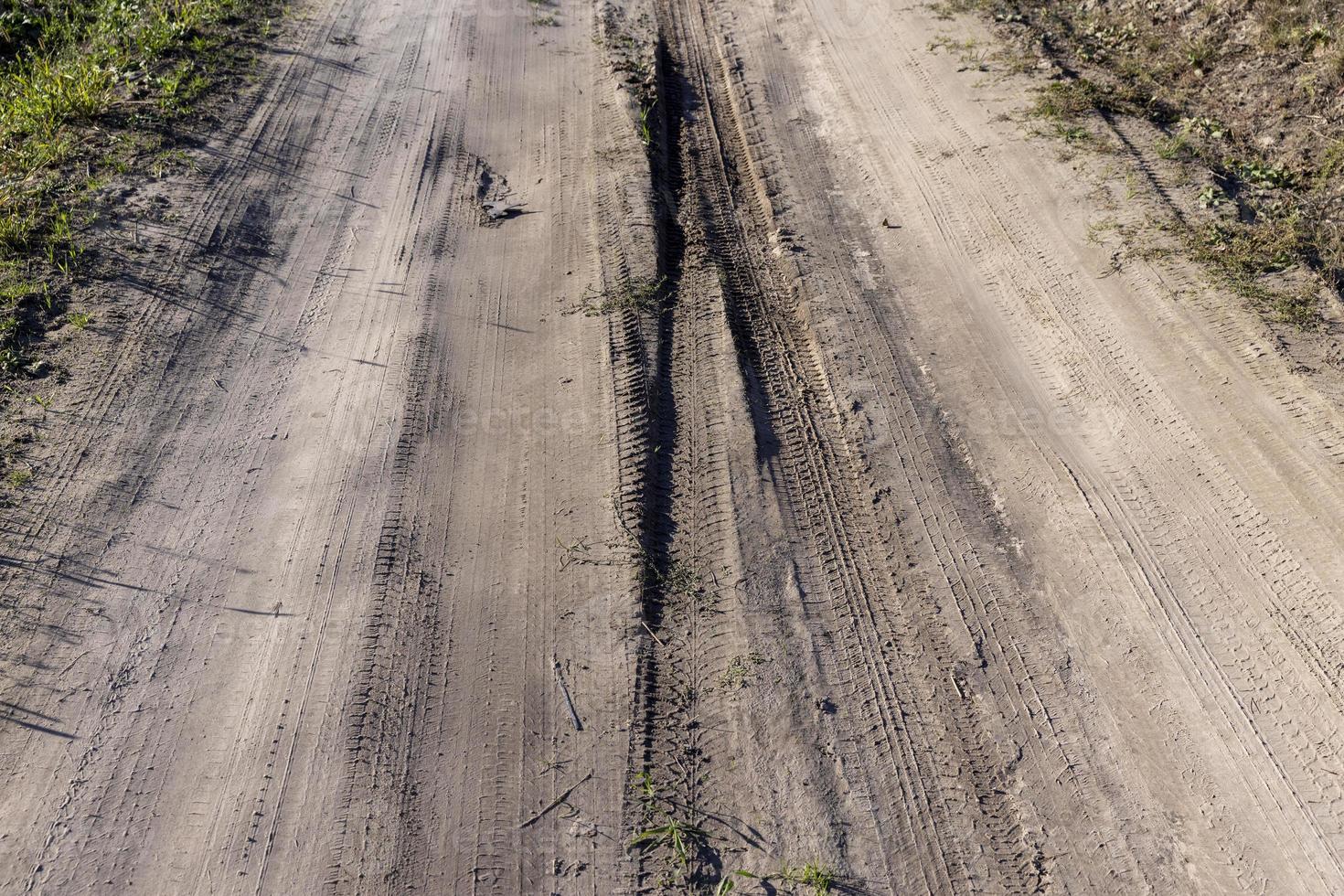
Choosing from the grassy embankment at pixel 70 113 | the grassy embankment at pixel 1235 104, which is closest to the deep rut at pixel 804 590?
the grassy embankment at pixel 1235 104

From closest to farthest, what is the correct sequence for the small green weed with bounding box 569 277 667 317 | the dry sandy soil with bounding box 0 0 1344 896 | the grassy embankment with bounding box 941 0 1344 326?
1. the dry sandy soil with bounding box 0 0 1344 896
2. the small green weed with bounding box 569 277 667 317
3. the grassy embankment with bounding box 941 0 1344 326

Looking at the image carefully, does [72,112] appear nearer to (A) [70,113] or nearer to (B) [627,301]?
(A) [70,113]

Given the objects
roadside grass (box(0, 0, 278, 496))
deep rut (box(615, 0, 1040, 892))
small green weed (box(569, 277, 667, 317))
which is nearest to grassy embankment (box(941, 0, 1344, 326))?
deep rut (box(615, 0, 1040, 892))

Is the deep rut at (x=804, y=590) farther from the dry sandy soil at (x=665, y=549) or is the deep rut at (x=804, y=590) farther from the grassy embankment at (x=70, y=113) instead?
the grassy embankment at (x=70, y=113)

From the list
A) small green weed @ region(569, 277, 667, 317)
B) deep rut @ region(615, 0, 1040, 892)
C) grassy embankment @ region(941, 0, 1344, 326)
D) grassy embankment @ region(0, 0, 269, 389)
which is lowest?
deep rut @ region(615, 0, 1040, 892)

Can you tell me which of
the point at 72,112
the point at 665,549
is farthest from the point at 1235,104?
the point at 72,112

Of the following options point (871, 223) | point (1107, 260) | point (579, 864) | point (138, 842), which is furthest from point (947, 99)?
point (138, 842)

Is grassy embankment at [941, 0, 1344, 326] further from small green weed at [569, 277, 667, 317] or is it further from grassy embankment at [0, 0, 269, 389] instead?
grassy embankment at [0, 0, 269, 389]
